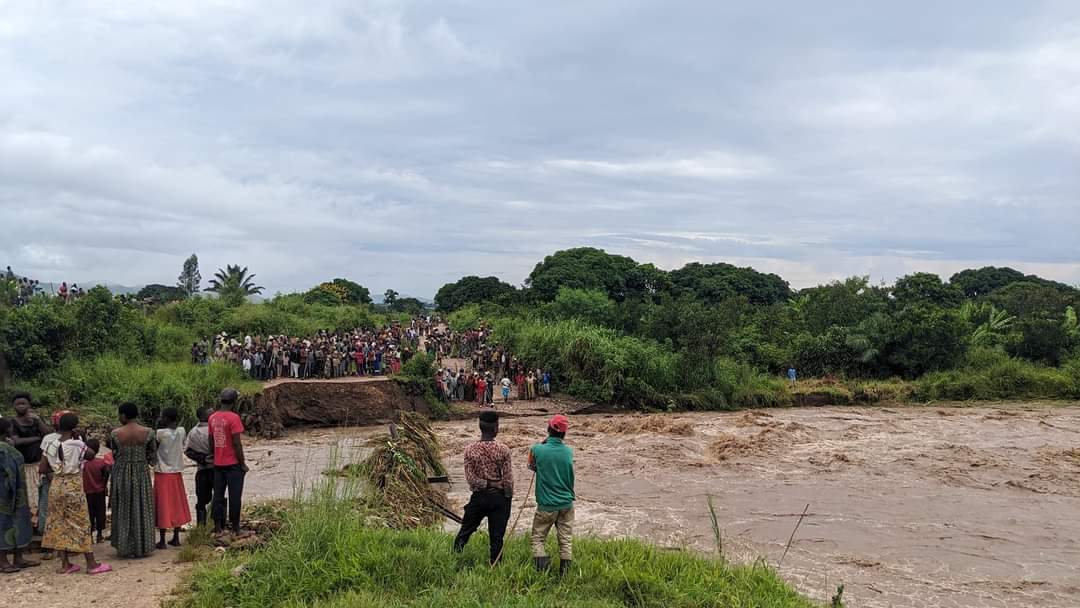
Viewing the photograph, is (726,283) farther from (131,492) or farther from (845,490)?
(131,492)

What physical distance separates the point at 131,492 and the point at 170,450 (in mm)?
526

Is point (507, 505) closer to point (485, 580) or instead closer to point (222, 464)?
point (485, 580)

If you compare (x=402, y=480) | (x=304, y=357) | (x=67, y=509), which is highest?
(x=304, y=357)

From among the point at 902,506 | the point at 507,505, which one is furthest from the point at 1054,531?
the point at 507,505

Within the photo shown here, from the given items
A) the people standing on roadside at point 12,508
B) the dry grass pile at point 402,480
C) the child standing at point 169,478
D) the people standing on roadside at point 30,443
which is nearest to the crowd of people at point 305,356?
the dry grass pile at point 402,480

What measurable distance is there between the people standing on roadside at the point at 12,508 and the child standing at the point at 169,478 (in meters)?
1.12

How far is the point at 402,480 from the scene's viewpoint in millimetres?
11250

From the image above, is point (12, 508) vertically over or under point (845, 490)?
over

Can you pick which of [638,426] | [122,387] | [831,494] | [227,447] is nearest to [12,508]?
[227,447]

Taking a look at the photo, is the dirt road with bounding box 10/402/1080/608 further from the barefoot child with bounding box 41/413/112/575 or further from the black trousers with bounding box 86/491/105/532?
the black trousers with bounding box 86/491/105/532

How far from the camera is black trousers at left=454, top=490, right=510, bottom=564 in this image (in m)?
6.84

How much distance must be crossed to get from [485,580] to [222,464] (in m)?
Answer: 3.22

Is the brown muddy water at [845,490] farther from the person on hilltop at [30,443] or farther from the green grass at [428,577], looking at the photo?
the person on hilltop at [30,443]

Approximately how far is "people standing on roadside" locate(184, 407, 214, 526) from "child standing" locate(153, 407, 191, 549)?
117 mm
